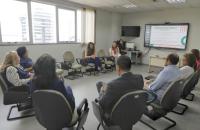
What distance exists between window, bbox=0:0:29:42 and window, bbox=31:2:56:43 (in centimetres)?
27

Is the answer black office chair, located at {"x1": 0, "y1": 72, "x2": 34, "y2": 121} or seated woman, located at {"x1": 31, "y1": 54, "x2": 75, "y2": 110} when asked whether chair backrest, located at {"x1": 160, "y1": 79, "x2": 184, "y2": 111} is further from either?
black office chair, located at {"x1": 0, "y1": 72, "x2": 34, "y2": 121}

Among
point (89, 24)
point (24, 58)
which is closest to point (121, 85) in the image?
point (24, 58)

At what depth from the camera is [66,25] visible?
5898mm

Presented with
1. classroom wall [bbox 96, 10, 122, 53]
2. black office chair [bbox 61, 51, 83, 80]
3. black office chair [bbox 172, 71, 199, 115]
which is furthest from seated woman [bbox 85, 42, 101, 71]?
black office chair [bbox 172, 71, 199, 115]

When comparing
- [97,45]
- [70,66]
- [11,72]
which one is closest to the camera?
[11,72]

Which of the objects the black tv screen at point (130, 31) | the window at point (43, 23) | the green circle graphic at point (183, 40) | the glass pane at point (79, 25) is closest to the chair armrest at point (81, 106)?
the window at point (43, 23)

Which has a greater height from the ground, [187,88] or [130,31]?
[130,31]

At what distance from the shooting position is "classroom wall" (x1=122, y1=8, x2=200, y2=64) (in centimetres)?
624

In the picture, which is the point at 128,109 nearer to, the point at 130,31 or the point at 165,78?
the point at 165,78

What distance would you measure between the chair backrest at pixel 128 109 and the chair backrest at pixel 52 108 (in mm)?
484

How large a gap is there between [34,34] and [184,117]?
15.0ft

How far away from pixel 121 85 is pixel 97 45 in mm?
5734

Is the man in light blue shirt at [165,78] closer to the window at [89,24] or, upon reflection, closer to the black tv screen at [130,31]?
the window at [89,24]

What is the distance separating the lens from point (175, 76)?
222 cm
